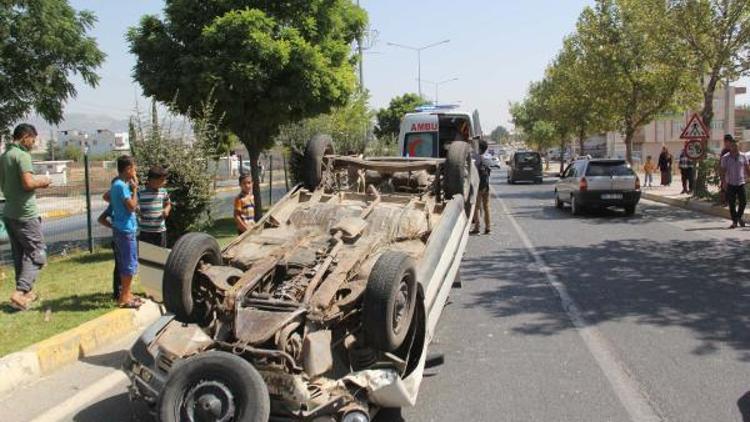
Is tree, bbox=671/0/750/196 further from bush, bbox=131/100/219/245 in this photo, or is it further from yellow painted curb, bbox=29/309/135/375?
yellow painted curb, bbox=29/309/135/375

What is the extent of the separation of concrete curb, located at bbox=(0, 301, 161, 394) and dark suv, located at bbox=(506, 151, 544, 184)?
1252 inches

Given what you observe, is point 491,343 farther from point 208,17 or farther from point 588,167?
point 588,167

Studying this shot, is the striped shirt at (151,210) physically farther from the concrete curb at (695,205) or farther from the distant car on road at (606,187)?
the concrete curb at (695,205)

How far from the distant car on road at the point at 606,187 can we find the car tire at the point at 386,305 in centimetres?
1410

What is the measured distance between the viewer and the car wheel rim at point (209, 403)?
3875 mm

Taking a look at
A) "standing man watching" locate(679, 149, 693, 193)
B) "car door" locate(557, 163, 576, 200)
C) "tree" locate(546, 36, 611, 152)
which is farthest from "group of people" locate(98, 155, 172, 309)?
"tree" locate(546, 36, 611, 152)

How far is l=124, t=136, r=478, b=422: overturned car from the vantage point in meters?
3.94

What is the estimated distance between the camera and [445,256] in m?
6.13

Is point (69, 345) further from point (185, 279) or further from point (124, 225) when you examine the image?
point (185, 279)

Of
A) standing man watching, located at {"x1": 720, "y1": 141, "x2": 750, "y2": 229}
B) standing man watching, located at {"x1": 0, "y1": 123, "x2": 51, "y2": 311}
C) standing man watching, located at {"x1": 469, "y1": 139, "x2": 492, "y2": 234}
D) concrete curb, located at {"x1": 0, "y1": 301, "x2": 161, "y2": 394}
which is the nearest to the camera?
concrete curb, located at {"x1": 0, "y1": 301, "x2": 161, "y2": 394}

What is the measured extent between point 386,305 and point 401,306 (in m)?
0.36

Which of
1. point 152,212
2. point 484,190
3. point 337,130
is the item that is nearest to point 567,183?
point 484,190

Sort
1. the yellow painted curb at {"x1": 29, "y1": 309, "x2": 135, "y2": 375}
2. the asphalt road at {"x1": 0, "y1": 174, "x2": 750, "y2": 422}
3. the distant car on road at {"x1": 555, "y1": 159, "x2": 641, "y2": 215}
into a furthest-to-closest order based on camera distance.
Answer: the distant car on road at {"x1": 555, "y1": 159, "x2": 641, "y2": 215} < the yellow painted curb at {"x1": 29, "y1": 309, "x2": 135, "y2": 375} < the asphalt road at {"x1": 0, "y1": 174, "x2": 750, "y2": 422}

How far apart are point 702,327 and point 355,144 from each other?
770 inches
